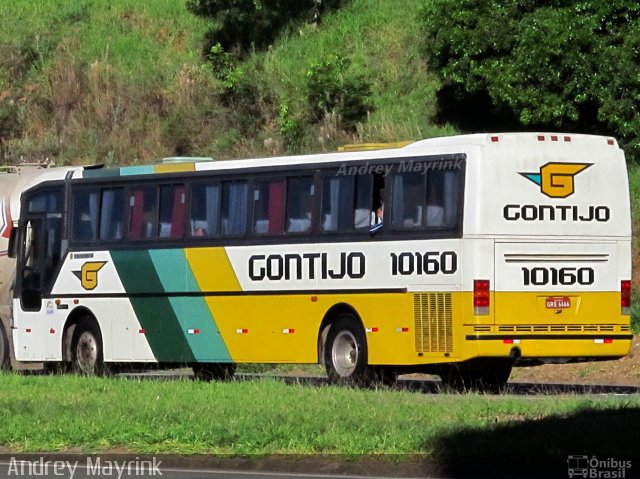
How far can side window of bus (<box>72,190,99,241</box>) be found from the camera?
25391 millimetres

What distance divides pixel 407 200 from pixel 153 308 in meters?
5.28

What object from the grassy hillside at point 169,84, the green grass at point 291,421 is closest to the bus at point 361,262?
the green grass at point 291,421

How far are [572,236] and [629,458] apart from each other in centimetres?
835

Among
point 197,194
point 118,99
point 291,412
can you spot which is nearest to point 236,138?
point 118,99

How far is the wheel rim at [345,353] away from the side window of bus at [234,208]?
2.44 m

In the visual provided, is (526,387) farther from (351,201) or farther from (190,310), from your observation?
(190,310)

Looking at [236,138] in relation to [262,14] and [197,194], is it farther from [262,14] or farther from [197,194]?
[197,194]

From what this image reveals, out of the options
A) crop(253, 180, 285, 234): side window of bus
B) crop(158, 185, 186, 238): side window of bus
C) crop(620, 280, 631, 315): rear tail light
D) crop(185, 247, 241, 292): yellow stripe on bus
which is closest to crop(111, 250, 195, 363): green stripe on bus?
crop(158, 185, 186, 238): side window of bus

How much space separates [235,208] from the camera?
23203 mm

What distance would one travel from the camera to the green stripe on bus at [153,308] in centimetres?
2400

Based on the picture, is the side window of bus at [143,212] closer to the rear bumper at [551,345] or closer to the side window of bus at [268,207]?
the side window of bus at [268,207]

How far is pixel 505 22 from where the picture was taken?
115 feet

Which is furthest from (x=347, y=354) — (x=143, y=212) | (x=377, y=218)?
(x=143, y=212)

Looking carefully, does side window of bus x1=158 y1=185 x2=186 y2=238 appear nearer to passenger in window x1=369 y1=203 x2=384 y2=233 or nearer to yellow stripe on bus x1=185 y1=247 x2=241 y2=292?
yellow stripe on bus x1=185 y1=247 x2=241 y2=292
